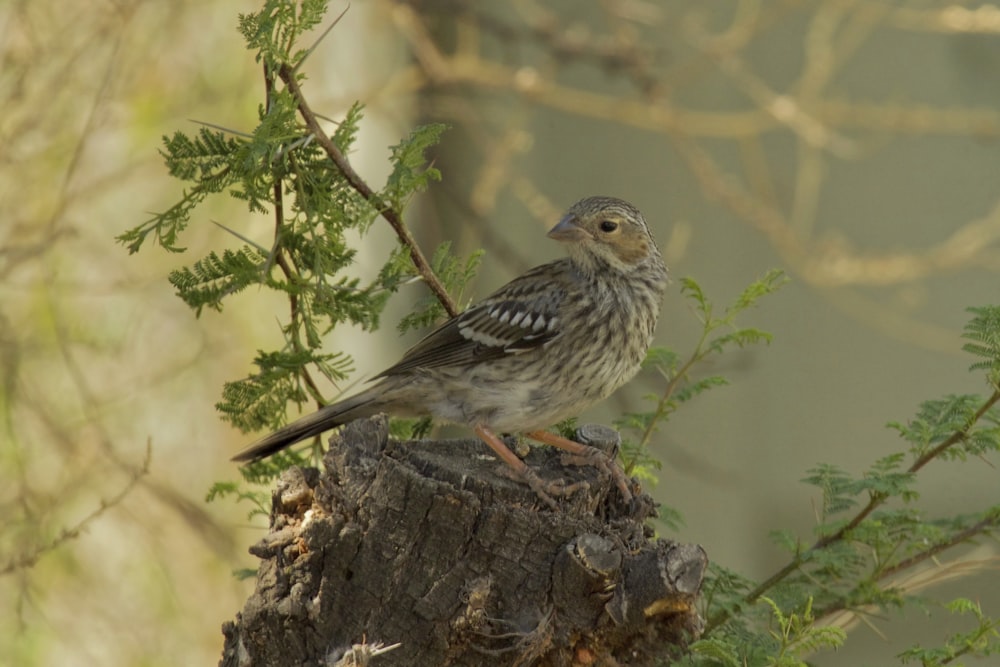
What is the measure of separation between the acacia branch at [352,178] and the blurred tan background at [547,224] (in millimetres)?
2215

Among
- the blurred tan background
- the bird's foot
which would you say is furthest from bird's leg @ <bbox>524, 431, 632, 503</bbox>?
the blurred tan background

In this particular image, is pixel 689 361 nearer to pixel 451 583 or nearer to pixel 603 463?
pixel 603 463

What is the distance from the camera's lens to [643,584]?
255 cm

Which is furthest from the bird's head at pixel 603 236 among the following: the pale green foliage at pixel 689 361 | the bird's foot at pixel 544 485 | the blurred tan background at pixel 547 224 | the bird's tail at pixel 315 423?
the blurred tan background at pixel 547 224

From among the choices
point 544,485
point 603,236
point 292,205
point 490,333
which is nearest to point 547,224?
point 603,236

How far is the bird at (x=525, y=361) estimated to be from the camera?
357 centimetres

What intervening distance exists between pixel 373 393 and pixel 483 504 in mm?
1035

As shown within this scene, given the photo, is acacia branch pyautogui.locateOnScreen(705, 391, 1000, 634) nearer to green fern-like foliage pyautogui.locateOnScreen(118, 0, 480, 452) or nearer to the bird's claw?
the bird's claw

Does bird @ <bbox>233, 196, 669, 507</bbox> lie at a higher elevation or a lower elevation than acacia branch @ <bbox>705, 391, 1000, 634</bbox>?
higher

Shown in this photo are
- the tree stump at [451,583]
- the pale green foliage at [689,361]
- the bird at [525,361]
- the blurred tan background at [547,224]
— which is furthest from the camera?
the blurred tan background at [547,224]

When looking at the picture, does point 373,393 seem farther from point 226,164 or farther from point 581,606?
point 581,606

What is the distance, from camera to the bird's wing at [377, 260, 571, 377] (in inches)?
143

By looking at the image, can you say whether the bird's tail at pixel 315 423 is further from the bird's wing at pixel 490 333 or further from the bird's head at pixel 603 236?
the bird's head at pixel 603 236

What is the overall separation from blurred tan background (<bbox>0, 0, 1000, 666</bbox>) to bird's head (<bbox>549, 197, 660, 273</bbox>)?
5.06ft
